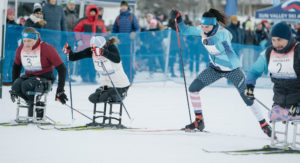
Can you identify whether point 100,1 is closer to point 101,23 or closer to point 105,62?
point 101,23

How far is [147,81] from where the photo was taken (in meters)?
13.1

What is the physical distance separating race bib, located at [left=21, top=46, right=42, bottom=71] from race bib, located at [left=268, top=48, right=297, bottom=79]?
313 centimetres

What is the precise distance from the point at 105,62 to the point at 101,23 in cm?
545

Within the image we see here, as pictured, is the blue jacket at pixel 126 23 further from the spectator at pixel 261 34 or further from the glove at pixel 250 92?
the glove at pixel 250 92

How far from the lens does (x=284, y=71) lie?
202 inches

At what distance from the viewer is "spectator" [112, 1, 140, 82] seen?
480 inches

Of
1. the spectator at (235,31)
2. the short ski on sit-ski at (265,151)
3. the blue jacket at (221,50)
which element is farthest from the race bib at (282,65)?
the spectator at (235,31)

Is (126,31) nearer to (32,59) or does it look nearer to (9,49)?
(9,49)

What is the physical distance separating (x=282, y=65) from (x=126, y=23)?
24.9ft

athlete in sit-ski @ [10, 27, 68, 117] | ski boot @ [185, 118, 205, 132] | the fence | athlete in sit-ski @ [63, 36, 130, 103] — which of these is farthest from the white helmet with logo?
the fence

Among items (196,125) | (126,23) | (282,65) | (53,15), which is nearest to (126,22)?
(126,23)

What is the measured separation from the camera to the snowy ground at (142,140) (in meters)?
4.70

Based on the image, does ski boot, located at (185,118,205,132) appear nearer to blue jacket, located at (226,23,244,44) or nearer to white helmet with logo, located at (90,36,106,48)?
white helmet with logo, located at (90,36,106,48)

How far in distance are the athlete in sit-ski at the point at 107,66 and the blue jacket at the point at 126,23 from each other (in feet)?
18.3
